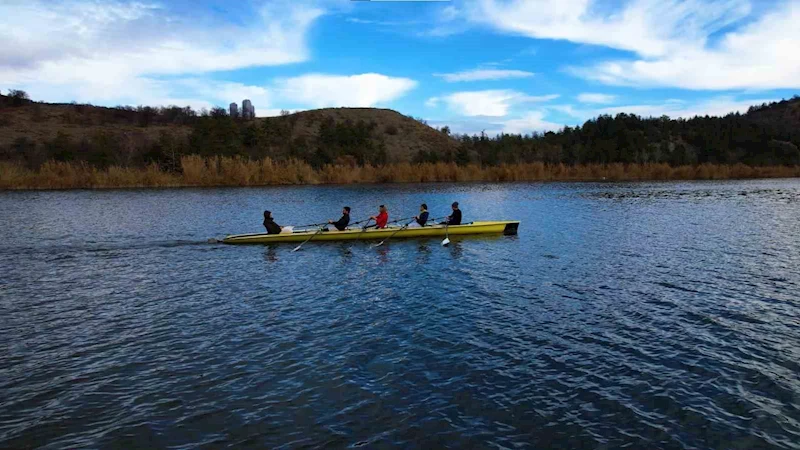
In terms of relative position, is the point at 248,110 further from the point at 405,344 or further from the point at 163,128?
the point at 405,344

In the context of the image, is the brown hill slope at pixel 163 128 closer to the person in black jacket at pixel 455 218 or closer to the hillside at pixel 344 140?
the hillside at pixel 344 140

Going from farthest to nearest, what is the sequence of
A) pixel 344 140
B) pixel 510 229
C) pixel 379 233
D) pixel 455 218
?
pixel 344 140, pixel 510 229, pixel 455 218, pixel 379 233

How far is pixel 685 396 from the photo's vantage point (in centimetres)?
804

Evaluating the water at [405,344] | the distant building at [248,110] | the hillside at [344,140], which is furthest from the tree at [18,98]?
the water at [405,344]

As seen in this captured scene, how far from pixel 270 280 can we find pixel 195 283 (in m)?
2.02

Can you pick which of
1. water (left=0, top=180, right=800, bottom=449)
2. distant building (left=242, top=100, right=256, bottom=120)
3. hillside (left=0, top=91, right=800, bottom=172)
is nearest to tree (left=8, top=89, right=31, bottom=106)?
hillside (left=0, top=91, right=800, bottom=172)

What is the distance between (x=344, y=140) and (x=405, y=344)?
75.3 meters

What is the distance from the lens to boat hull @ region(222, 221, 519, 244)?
72.6 feet

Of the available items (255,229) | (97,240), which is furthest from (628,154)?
(97,240)

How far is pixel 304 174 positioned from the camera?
56125 mm

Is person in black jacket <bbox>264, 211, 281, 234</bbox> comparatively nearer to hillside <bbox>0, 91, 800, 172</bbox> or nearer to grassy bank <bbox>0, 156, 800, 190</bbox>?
grassy bank <bbox>0, 156, 800, 190</bbox>

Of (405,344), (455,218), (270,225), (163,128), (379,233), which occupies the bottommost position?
(405,344)

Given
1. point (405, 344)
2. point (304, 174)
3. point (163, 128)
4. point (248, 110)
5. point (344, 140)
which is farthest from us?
point (248, 110)

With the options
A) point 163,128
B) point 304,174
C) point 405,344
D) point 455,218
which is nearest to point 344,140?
point 304,174
